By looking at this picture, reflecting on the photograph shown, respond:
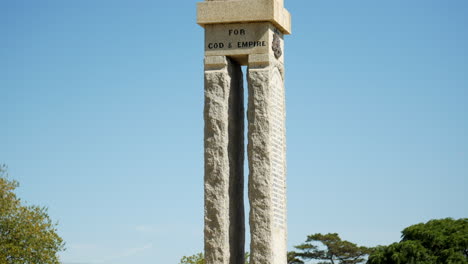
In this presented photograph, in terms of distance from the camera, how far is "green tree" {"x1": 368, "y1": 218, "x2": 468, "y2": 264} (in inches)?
1321

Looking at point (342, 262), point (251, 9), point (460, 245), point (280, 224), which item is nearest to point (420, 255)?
point (460, 245)

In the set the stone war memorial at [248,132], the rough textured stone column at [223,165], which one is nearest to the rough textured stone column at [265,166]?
the stone war memorial at [248,132]

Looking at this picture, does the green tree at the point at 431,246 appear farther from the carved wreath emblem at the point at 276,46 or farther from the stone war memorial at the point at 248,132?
the carved wreath emblem at the point at 276,46

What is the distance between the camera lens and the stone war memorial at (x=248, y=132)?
2006cm

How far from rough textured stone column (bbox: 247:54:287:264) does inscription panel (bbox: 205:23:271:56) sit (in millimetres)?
265

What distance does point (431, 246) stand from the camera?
1362 inches

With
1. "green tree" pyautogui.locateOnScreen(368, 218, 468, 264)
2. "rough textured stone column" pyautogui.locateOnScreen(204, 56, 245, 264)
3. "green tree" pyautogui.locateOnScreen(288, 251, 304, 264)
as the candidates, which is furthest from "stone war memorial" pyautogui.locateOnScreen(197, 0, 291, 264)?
"green tree" pyautogui.locateOnScreen(288, 251, 304, 264)

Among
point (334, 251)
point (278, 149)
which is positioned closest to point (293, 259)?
point (334, 251)

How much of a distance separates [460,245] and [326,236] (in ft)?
71.6

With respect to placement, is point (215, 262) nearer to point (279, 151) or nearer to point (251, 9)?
point (279, 151)

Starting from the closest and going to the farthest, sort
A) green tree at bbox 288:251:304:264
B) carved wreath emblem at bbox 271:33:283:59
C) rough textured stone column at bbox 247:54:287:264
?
1. rough textured stone column at bbox 247:54:287:264
2. carved wreath emblem at bbox 271:33:283:59
3. green tree at bbox 288:251:304:264

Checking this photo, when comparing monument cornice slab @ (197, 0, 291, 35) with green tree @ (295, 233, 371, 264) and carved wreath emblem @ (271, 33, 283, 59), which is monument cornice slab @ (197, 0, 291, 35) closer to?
carved wreath emblem @ (271, 33, 283, 59)

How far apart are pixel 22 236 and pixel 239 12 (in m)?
17.7

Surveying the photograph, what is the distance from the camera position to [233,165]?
68.5 feet
